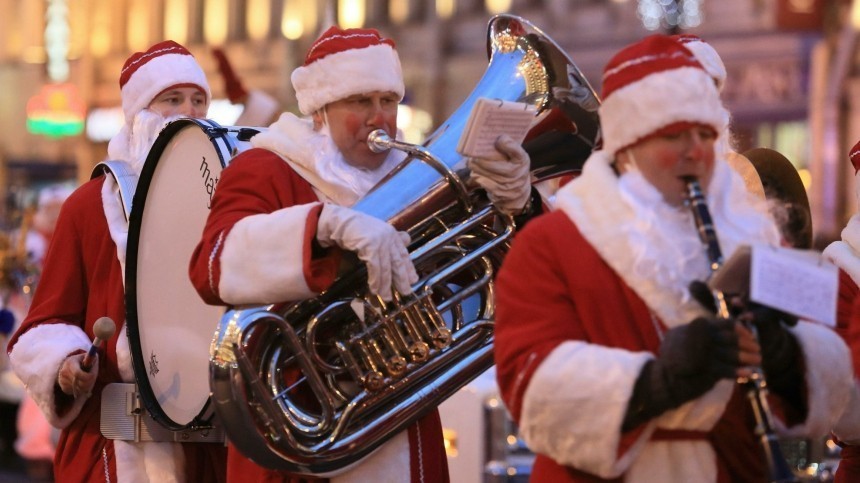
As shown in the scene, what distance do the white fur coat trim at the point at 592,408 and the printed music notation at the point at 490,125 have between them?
102cm

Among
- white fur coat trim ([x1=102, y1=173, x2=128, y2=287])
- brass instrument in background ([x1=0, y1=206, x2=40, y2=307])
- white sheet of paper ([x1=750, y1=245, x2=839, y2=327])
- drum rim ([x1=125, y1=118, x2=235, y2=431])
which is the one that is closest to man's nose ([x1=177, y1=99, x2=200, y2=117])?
white fur coat trim ([x1=102, y1=173, x2=128, y2=287])

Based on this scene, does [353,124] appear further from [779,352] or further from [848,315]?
[779,352]

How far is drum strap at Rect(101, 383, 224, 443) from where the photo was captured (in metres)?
5.21

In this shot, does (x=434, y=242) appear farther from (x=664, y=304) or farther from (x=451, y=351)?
(x=664, y=304)

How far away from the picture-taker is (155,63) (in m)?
5.99

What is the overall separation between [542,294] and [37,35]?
116ft

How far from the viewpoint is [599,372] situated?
3.43 meters

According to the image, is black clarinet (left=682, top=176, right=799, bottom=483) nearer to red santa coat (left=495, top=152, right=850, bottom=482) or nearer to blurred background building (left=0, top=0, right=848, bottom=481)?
red santa coat (left=495, top=152, right=850, bottom=482)

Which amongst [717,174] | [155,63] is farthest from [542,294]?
[155,63]

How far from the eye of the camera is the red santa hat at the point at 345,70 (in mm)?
4859

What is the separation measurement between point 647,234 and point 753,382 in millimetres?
410

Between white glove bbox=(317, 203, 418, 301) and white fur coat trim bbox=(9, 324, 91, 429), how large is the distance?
1.35 m

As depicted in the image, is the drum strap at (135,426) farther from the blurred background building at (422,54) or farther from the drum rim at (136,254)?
the blurred background building at (422,54)

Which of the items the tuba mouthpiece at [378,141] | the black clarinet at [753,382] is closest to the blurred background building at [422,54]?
the tuba mouthpiece at [378,141]
